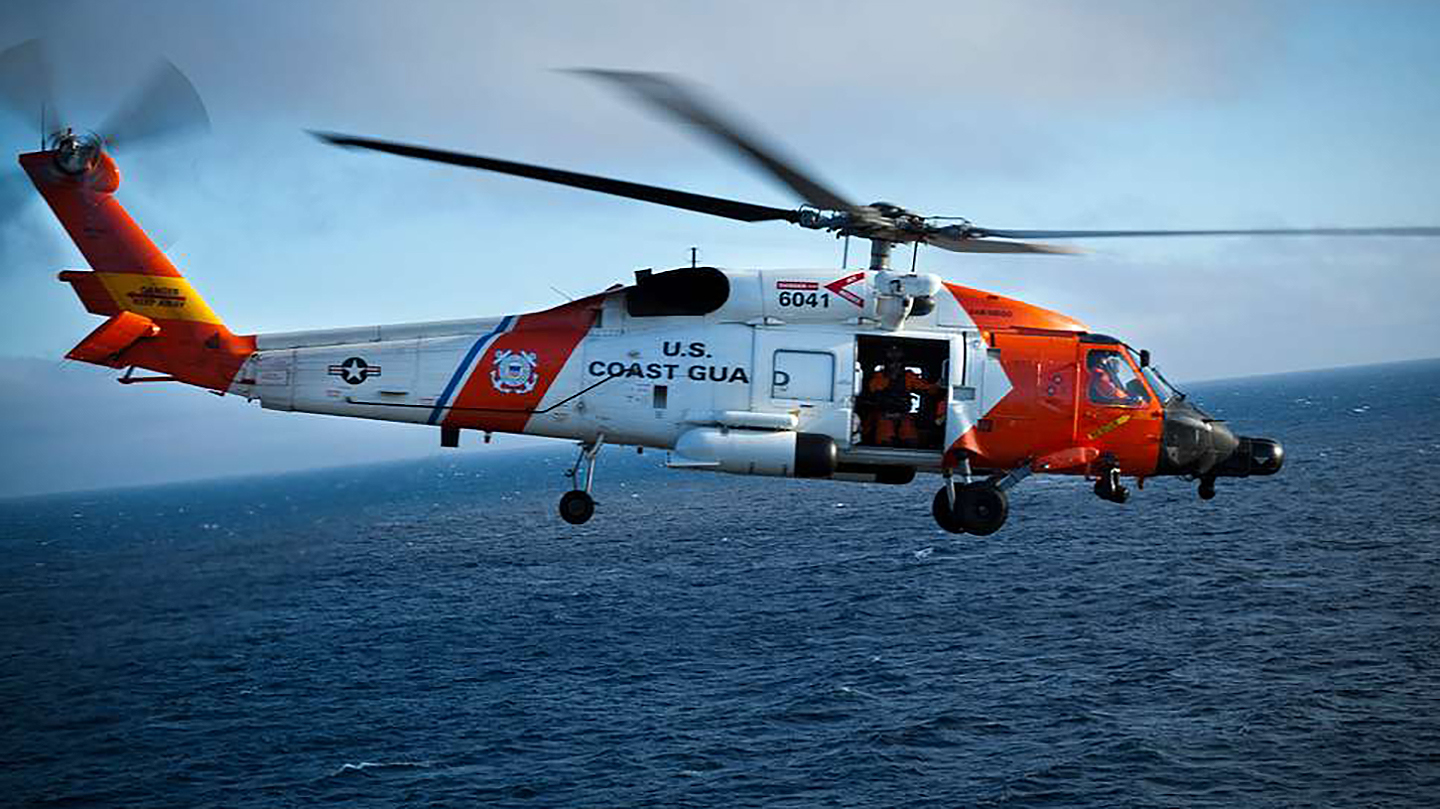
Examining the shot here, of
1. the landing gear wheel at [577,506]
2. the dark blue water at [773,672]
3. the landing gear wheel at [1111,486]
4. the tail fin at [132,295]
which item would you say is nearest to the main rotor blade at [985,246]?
the landing gear wheel at [1111,486]

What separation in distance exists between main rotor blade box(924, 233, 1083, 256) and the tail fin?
11.8 m

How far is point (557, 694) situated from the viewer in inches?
2655

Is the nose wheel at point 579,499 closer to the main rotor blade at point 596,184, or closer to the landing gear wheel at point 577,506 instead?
the landing gear wheel at point 577,506

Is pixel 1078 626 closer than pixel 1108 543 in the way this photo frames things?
Yes

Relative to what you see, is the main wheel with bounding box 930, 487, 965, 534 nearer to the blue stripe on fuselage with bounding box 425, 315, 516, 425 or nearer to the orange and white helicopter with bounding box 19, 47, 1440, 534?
the orange and white helicopter with bounding box 19, 47, 1440, 534

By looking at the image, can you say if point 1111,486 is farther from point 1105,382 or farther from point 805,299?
point 805,299

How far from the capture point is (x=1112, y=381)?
1831 cm

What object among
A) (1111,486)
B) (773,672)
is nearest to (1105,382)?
(1111,486)

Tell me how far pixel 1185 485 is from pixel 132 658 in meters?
131

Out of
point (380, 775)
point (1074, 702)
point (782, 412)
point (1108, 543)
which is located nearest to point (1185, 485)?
point (1108, 543)

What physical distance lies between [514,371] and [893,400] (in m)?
6.51

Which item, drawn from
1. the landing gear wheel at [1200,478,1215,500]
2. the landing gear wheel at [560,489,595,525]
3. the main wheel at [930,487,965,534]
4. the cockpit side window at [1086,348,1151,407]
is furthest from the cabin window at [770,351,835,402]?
the landing gear wheel at [1200,478,1215,500]

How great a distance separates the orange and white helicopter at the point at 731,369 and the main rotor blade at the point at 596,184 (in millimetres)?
2835

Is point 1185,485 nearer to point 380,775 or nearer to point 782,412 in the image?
point 380,775
